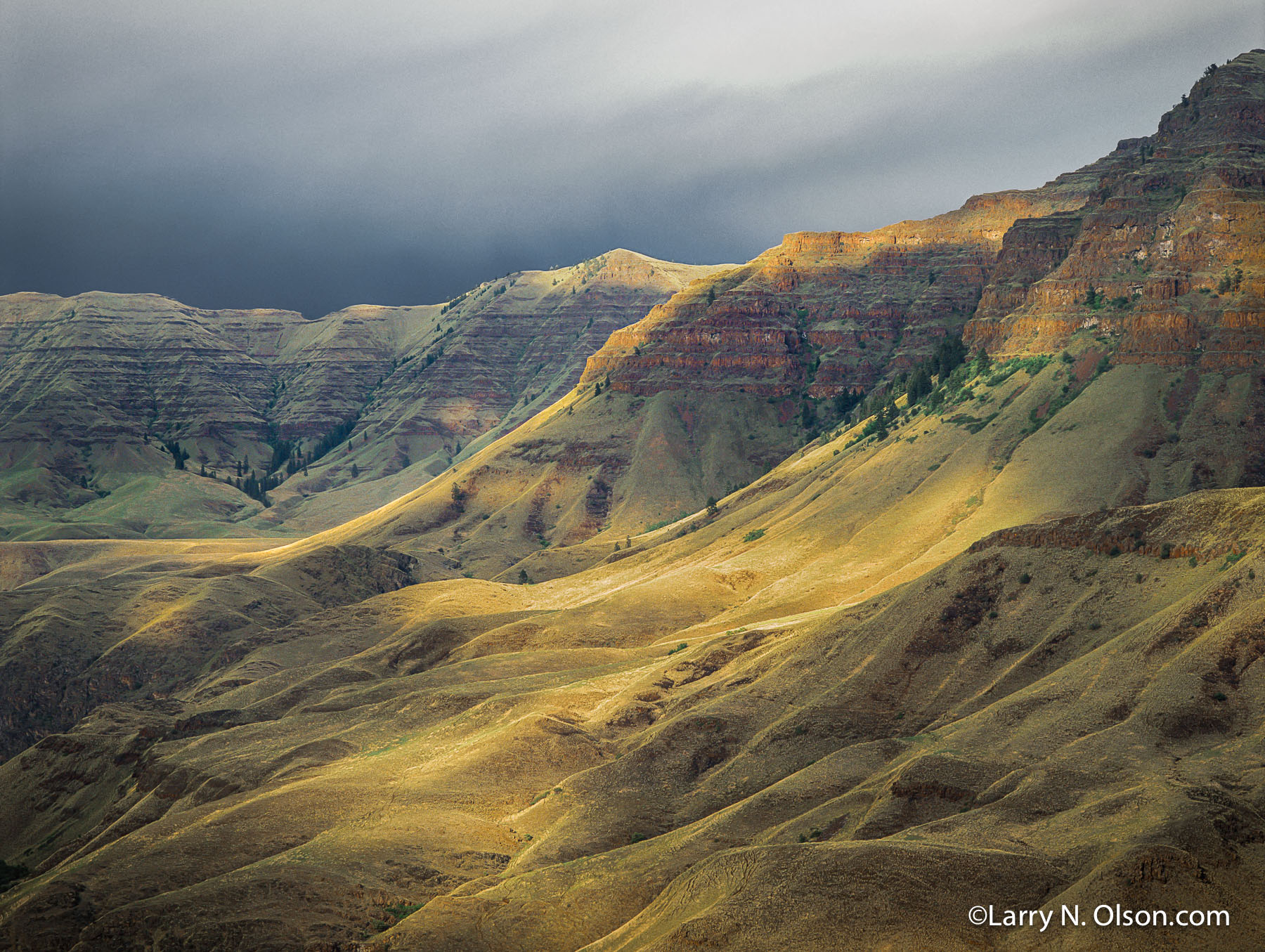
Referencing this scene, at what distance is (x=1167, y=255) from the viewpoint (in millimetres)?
143125

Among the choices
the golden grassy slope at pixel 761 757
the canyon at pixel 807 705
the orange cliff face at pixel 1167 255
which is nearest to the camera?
the golden grassy slope at pixel 761 757

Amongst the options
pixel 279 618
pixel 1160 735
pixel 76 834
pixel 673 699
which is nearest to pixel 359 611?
pixel 279 618

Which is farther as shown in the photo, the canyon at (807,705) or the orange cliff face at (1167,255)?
the orange cliff face at (1167,255)

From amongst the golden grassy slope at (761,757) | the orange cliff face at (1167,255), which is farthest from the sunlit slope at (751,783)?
the orange cliff face at (1167,255)

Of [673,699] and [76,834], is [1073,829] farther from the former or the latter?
[76,834]

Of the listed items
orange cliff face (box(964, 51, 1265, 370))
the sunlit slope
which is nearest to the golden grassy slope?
the sunlit slope

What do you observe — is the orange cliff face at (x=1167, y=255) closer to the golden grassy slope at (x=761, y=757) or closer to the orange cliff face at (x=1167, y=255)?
the orange cliff face at (x=1167, y=255)

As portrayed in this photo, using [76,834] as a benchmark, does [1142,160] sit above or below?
above

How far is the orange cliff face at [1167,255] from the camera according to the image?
134 metres

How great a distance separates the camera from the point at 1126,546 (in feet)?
257

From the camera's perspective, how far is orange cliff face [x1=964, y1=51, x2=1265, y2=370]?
134 m

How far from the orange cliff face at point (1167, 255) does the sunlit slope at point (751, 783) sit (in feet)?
192

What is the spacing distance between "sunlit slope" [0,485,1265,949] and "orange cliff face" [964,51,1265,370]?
192 ft

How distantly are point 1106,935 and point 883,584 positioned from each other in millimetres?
73852
